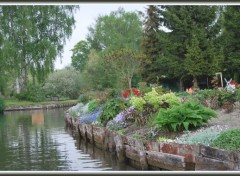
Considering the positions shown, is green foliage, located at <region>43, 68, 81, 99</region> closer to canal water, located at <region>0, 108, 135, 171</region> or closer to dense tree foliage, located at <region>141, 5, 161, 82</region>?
dense tree foliage, located at <region>141, 5, 161, 82</region>

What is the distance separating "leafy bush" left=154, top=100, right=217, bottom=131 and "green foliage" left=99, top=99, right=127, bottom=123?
477 cm

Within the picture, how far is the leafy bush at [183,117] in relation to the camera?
10.8 m

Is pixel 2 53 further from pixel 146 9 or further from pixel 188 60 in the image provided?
pixel 188 60

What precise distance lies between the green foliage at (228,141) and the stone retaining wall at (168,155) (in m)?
0.41

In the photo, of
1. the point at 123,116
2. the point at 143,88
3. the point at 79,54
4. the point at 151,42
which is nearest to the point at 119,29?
the point at 79,54

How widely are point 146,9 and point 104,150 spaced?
27117mm

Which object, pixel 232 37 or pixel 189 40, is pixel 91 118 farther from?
pixel 189 40

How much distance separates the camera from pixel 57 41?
148ft

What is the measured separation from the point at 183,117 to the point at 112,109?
17.6 ft

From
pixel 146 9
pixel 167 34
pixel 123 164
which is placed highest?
pixel 146 9

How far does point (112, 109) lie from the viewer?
52.1ft

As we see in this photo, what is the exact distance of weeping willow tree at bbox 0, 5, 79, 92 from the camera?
41.9 m

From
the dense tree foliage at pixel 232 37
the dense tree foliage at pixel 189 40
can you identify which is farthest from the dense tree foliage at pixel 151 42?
the dense tree foliage at pixel 232 37

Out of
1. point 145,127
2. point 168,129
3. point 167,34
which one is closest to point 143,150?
point 168,129
